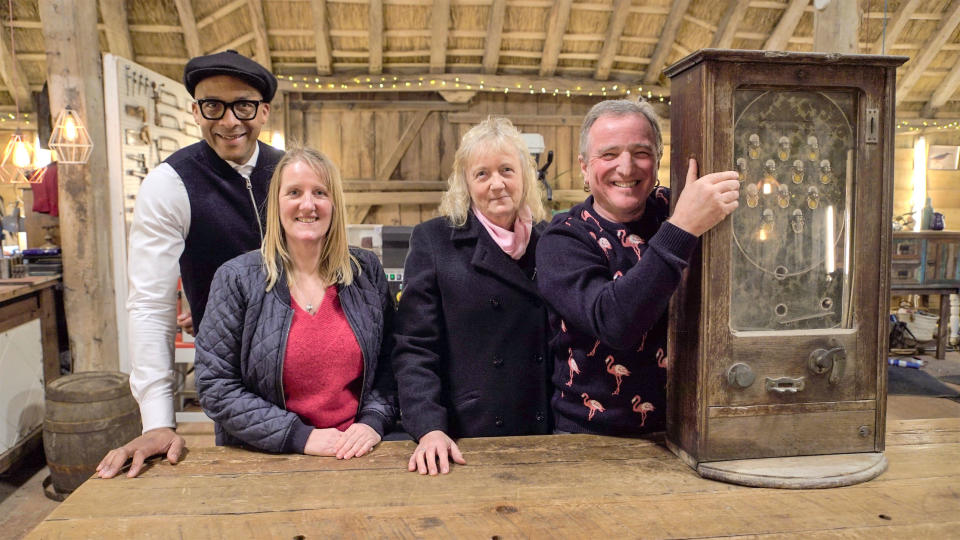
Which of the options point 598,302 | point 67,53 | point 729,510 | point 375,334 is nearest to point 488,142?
point 375,334

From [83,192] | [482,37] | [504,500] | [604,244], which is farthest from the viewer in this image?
[482,37]

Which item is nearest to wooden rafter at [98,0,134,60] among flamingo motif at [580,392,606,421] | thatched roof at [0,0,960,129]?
thatched roof at [0,0,960,129]

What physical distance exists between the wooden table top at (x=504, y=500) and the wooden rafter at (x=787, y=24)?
6.97m

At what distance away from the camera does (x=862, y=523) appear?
3.51 ft

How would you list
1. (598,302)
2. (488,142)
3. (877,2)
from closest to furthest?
(598,302) → (488,142) → (877,2)

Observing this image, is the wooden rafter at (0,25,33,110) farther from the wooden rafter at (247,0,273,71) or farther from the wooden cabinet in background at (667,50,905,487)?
the wooden cabinet in background at (667,50,905,487)

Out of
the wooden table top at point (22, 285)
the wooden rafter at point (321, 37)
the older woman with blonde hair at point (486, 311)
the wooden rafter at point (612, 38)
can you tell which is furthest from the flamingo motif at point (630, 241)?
the wooden rafter at point (612, 38)

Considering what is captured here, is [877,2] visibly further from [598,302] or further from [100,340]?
[100,340]

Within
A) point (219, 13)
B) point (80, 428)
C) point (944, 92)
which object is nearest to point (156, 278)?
point (80, 428)

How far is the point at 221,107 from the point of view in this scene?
6.09 ft

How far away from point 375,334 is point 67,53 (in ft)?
13.2

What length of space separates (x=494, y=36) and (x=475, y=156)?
19.8 feet

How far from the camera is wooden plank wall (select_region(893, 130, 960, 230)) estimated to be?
8.41m

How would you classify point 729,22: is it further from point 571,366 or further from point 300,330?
point 300,330
